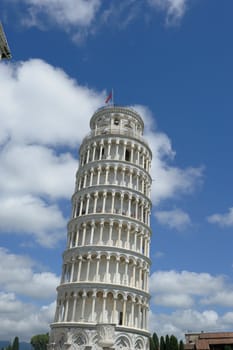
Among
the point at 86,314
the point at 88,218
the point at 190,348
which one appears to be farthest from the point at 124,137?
the point at 190,348

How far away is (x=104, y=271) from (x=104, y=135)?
2056 centimetres

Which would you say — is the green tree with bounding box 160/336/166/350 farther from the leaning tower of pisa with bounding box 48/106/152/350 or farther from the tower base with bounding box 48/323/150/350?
the tower base with bounding box 48/323/150/350

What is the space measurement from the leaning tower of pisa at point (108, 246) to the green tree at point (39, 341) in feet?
288

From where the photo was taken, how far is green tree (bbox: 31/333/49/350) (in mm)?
125562

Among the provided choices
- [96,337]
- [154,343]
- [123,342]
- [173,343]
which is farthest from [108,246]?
[154,343]

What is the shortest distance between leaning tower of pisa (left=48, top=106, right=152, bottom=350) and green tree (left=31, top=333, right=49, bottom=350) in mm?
87700

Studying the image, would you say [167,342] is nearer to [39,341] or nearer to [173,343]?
[173,343]

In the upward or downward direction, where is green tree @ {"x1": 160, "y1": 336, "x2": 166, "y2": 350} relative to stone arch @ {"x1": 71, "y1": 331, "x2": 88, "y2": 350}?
upward

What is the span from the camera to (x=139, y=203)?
54.1 meters

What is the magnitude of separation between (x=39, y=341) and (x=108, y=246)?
94495mm

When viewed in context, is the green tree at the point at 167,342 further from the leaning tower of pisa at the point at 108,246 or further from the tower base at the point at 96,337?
the tower base at the point at 96,337

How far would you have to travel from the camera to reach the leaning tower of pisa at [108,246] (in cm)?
4481

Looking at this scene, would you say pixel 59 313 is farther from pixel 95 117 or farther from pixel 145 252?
pixel 95 117

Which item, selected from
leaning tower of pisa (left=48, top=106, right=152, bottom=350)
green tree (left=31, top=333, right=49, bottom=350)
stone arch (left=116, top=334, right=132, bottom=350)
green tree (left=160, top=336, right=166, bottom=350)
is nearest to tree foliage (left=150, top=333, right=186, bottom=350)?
green tree (left=160, top=336, right=166, bottom=350)
